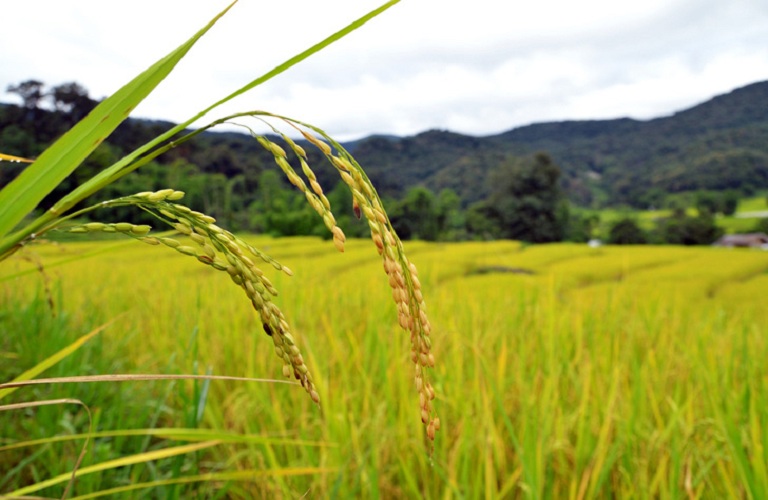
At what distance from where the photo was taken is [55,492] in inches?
56.9

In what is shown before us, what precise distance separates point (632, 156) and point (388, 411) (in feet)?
313

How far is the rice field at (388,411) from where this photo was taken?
124 centimetres

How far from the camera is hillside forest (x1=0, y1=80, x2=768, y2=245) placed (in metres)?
19.2

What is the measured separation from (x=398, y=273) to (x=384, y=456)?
127 cm

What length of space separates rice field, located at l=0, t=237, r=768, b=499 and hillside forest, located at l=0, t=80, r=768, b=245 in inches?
24.0

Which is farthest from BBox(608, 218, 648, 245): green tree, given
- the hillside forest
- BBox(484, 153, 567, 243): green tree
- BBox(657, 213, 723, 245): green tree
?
BBox(484, 153, 567, 243): green tree

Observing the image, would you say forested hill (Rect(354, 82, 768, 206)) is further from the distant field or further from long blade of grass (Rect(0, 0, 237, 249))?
long blade of grass (Rect(0, 0, 237, 249))

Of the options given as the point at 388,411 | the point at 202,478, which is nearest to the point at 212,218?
the point at 202,478

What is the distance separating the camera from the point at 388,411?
5.43 feet

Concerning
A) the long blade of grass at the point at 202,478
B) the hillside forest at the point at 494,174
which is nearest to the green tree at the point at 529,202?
the hillside forest at the point at 494,174

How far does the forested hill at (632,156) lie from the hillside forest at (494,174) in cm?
25

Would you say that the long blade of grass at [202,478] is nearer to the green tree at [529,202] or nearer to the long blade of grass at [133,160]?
the long blade of grass at [133,160]

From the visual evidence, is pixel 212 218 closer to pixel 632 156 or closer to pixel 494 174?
pixel 494 174

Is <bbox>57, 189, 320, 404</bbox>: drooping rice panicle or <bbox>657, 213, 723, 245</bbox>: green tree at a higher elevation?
<bbox>57, 189, 320, 404</bbox>: drooping rice panicle
